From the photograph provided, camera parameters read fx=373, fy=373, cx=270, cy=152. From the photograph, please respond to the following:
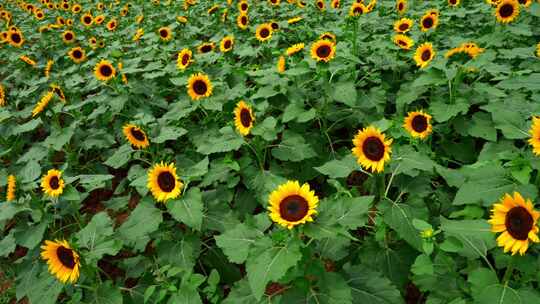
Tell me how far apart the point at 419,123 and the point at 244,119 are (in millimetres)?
1728

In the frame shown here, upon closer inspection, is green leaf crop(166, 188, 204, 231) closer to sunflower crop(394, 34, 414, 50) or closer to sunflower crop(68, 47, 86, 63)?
sunflower crop(394, 34, 414, 50)

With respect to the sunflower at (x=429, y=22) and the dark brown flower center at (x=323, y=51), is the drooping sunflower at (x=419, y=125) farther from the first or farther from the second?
the sunflower at (x=429, y=22)

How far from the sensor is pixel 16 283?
3.97m

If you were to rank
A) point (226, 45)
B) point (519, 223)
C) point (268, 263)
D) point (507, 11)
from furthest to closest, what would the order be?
1. point (226, 45)
2. point (507, 11)
3. point (268, 263)
4. point (519, 223)

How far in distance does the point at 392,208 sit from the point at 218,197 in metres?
1.62

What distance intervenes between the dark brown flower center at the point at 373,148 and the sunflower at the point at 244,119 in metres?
1.28

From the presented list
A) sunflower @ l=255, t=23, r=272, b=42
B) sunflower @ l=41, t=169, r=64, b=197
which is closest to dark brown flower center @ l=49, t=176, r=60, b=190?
sunflower @ l=41, t=169, r=64, b=197

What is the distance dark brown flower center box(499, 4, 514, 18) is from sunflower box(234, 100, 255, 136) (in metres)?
3.73

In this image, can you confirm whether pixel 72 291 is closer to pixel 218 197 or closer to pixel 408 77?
pixel 218 197

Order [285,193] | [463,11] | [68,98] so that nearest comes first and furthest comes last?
[285,193] < [463,11] < [68,98]

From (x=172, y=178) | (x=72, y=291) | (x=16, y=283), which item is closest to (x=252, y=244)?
(x=172, y=178)

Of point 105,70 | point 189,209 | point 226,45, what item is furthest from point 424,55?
point 105,70

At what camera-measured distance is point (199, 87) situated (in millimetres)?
4668

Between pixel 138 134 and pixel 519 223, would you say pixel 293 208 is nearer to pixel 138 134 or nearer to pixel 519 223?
pixel 519 223
